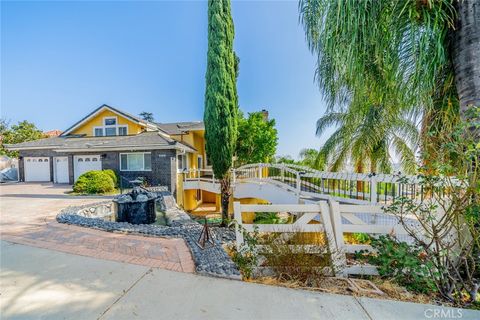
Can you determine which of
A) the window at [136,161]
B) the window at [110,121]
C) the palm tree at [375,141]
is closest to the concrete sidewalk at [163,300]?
the palm tree at [375,141]

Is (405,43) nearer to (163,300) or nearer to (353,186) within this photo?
(353,186)

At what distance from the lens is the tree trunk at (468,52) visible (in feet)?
11.4

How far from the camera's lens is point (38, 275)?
302cm

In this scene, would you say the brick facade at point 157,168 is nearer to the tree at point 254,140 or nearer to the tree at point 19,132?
the tree at point 254,140

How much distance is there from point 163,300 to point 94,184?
38.5 ft

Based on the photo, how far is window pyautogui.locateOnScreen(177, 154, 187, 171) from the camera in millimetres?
14938

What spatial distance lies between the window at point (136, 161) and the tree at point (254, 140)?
7.61m

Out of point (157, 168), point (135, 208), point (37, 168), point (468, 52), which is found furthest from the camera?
point (37, 168)

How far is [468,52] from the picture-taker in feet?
11.7

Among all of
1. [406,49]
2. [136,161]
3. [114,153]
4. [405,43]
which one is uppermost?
[405,43]

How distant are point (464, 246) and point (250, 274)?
10.8ft

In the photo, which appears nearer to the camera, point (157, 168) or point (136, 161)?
point (157, 168)

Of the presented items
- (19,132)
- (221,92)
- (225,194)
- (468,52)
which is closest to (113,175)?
(225,194)

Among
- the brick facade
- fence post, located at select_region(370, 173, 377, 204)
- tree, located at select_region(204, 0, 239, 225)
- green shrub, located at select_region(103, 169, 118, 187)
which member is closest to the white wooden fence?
fence post, located at select_region(370, 173, 377, 204)
